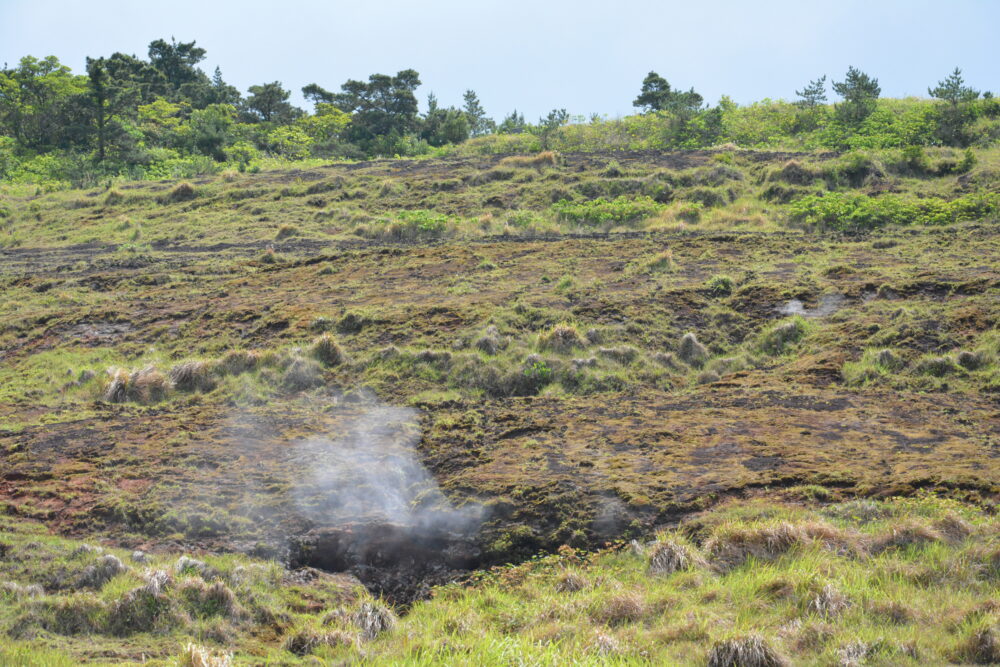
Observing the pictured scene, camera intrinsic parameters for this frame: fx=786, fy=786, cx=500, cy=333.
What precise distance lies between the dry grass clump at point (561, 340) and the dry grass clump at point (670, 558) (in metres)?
5.27

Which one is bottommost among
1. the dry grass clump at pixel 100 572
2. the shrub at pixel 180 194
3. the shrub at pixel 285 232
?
the dry grass clump at pixel 100 572

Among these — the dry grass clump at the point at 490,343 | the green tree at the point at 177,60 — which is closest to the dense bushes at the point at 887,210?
the dry grass clump at the point at 490,343

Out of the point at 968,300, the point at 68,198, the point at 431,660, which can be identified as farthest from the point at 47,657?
the point at 68,198

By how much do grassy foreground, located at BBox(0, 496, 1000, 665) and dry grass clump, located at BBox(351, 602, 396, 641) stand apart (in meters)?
0.01

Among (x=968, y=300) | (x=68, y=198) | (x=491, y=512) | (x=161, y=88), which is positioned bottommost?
(x=491, y=512)

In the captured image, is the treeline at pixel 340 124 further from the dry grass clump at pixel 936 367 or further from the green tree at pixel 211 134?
the dry grass clump at pixel 936 367

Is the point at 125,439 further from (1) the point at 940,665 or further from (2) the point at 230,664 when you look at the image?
(1) the point at 940,665

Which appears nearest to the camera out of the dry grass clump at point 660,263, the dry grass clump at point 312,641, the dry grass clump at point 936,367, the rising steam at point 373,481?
the dry grass clump at point 312,641

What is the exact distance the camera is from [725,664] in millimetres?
4770

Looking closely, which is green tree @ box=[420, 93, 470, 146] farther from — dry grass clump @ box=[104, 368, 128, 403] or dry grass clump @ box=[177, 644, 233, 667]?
dry grass clump @ box=[177, 644, 233, 667]

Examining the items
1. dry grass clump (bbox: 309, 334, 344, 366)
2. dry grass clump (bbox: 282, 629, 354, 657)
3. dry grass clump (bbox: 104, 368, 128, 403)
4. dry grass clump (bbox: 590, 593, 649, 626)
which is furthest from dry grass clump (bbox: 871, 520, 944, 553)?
dry grass clump (bbox: 104, 368, 128, 403)

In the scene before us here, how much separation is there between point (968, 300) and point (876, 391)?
3083 mm

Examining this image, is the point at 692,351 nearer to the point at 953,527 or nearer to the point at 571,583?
the point at 953,527

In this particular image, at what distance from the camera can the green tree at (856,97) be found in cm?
2661
